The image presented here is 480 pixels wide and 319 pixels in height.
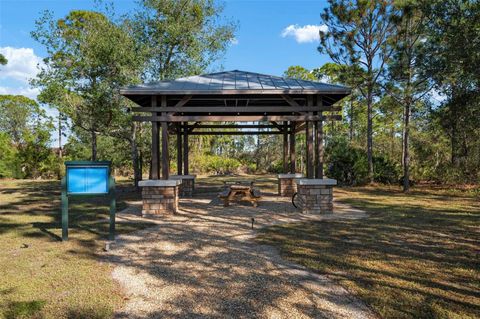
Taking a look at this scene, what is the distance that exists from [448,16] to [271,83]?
261 inches

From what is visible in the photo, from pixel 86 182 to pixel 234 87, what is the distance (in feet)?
13.8

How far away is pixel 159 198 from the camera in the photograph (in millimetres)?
8141

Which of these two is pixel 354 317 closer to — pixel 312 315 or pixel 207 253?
pixel 312 315

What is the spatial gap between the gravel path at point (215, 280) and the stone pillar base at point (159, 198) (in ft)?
5.24

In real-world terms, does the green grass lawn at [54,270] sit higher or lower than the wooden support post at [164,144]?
lower

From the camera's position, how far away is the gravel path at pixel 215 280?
3.04 m

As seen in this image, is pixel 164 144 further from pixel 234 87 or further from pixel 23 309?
pixel 23 309

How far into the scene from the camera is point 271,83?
878 centimetres

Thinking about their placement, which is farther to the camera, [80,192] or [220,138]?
[220,138]

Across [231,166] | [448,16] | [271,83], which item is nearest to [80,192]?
[271,83]

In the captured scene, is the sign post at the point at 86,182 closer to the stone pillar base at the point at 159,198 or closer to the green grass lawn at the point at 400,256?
the stone pillar base at the point at 159,198

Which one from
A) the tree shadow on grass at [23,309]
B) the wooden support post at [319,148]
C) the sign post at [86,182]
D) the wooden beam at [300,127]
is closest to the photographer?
the tree shadow on grass at [23,309]

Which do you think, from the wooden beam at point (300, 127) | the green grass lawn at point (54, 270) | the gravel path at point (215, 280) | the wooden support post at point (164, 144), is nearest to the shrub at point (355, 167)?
the wooden beam at point (300, 127)

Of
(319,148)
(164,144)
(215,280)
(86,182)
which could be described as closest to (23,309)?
(215,280)
